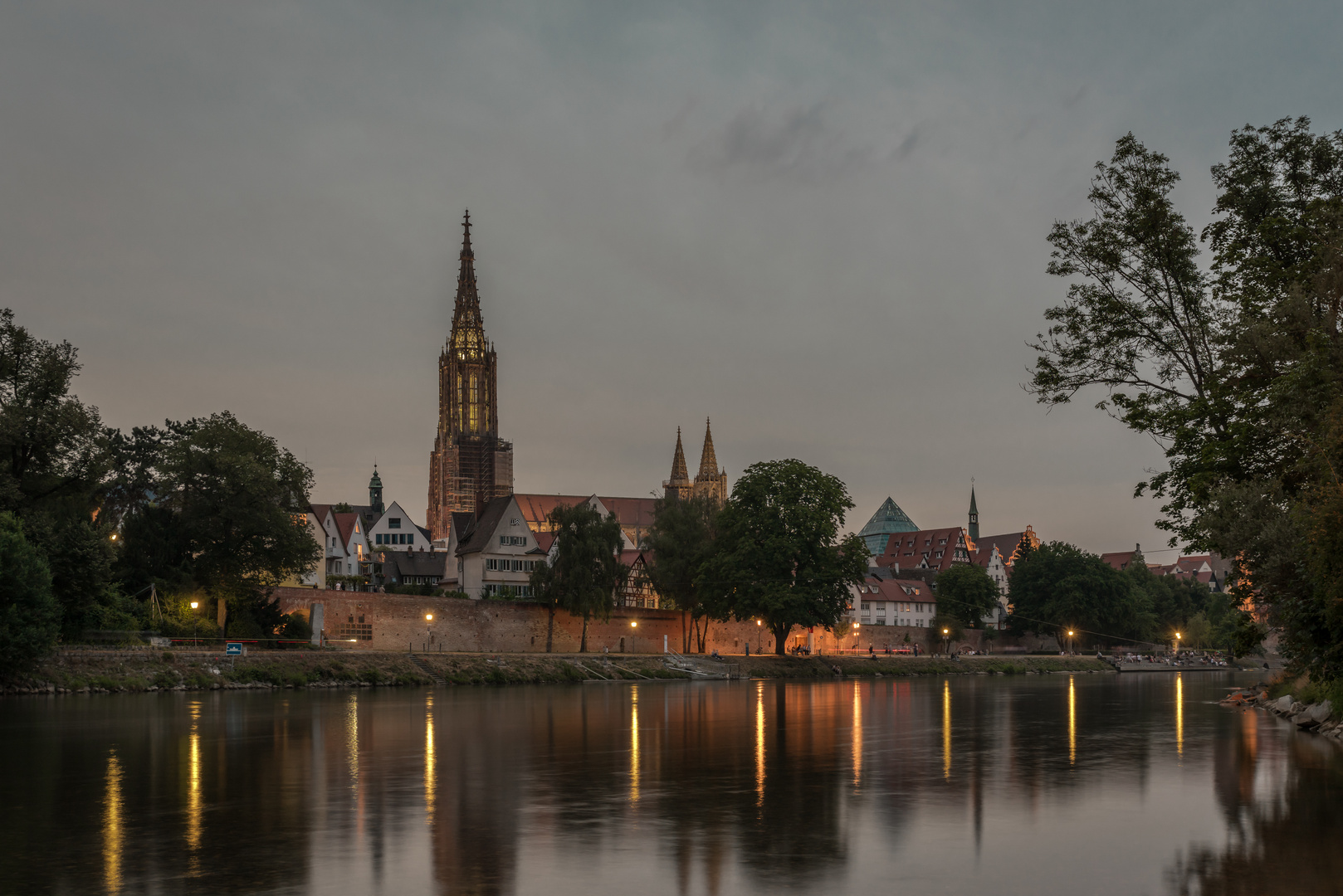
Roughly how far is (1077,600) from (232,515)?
3075 inches

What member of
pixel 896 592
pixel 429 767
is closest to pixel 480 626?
pixel 429 767

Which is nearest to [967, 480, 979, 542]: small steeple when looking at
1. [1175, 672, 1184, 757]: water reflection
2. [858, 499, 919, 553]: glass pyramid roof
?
[858, 499, 919, 553]: glass pyramid roof

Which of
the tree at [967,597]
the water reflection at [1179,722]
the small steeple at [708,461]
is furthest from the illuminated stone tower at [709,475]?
the water reflection at [1179,722]

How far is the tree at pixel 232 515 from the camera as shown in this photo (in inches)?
2291

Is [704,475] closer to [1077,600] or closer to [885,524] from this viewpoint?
[885,524]

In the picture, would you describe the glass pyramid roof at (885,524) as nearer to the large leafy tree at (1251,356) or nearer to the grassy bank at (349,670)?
the grassy bank at (349,670)

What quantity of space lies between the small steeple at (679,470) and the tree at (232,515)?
134468mm

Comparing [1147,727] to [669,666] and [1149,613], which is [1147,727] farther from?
[1149,613]

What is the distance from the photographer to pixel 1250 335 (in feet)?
77.8

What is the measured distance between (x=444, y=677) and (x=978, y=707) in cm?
2905

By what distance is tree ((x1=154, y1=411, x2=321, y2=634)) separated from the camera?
58.2m

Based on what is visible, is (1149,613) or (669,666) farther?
(1149,613)

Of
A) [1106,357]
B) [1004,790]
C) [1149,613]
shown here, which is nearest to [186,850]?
[1004,790]

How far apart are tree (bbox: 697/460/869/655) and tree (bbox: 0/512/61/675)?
A: 4107 centimetres
